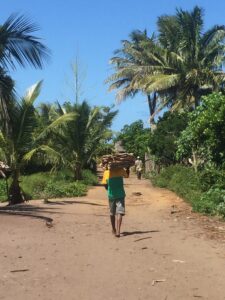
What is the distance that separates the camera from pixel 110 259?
880 centimetres

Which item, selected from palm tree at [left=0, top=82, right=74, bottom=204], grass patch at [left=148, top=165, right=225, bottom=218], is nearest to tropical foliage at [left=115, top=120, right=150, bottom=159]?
grass patch at [left=148, top=165, right=225, bottom=218]

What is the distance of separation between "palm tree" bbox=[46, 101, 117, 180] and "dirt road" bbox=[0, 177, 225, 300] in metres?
15.4

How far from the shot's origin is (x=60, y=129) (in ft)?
99.3

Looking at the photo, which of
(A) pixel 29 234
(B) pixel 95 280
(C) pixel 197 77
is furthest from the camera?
(C) pixel 197 77

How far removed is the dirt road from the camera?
686cm

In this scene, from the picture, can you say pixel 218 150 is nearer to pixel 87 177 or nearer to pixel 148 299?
pixel 148 299

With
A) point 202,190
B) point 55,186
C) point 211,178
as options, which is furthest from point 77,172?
point 211,178

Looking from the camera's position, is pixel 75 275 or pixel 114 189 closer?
pixel 75 275

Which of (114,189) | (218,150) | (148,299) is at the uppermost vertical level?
(218,150)

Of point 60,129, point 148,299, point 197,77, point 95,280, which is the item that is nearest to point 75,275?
point 95,280

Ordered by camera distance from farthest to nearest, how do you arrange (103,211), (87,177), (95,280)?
(87,177) < (103,211) < (95,280)

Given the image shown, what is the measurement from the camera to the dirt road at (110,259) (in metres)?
6.86

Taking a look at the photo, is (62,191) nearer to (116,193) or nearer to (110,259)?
(116,193)

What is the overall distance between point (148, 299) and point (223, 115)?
11.6 metres
